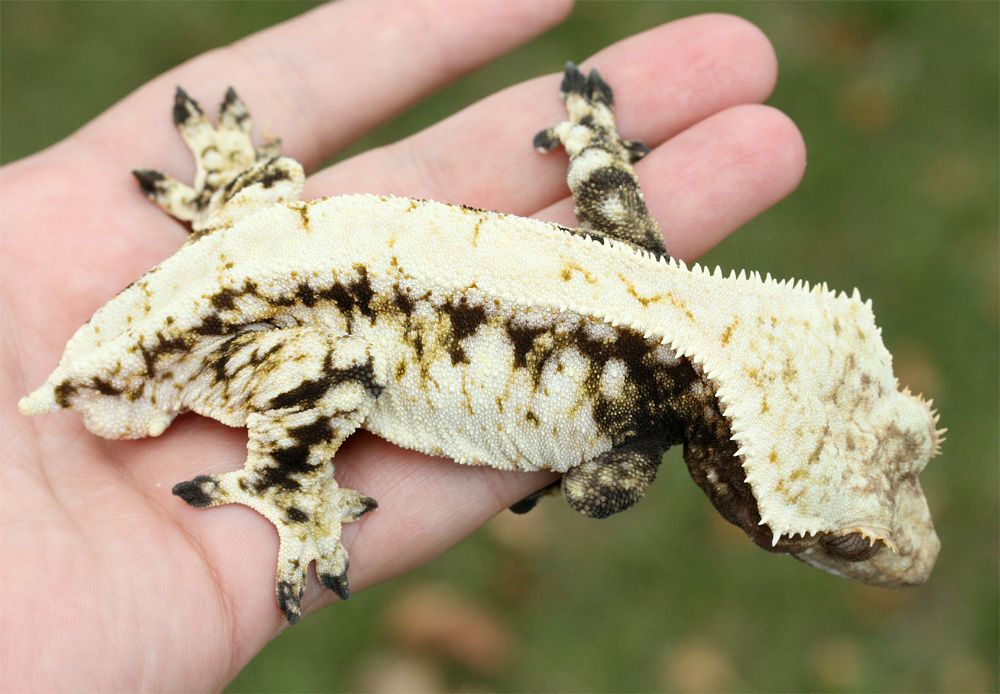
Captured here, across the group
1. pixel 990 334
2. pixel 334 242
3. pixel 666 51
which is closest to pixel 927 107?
pixel 990 334

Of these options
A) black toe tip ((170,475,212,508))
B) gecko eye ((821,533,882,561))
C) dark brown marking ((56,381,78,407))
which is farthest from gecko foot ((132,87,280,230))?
gecko eye ((821,533,882,561))

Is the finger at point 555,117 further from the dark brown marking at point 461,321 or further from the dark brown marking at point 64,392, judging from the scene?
the dark brown marking at point 64,392

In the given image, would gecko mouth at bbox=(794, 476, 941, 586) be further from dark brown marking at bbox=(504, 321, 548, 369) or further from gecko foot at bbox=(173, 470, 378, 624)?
gecko foot at bbox=(173, 470, 378, 624)

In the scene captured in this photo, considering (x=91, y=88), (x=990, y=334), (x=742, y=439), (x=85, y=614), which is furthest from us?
(x=91, y=88)

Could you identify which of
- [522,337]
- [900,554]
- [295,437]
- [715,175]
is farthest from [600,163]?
[900,554]

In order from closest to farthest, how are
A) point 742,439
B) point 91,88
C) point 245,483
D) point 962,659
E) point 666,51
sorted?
point 742,439 < point 245,483 < point 666,51 < point 962,659 < point 91,88

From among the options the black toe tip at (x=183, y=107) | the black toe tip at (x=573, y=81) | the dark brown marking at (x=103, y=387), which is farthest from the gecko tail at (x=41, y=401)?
the black toe tip at (x=573, y=81)

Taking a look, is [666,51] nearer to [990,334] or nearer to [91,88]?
[990,334]
